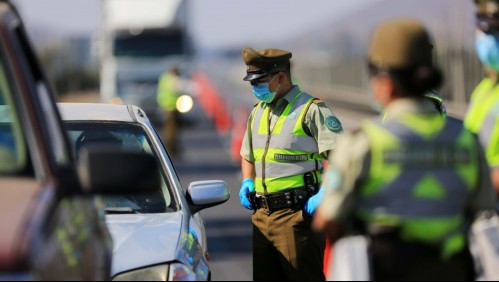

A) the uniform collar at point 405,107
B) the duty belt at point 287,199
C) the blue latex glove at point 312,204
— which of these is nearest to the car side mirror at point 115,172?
the uniform collar at point 405,107

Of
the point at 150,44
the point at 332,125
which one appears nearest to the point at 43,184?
the point at 332,125

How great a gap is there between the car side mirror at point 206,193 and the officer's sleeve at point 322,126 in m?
0.68

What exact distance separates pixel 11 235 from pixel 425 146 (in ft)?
5.12

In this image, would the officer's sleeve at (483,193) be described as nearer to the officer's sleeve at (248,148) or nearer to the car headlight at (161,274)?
the car headlight at (161,274)

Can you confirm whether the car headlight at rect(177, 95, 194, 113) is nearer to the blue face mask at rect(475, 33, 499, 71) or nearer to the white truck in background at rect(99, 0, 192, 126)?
the white truck in background at rect(99, 0, 192, 126)

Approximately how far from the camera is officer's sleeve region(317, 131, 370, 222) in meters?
4.24

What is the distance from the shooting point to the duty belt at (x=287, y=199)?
6.98 meters

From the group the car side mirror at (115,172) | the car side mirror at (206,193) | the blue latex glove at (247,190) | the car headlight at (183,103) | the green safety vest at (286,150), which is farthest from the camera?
the car headlight at (183,103)

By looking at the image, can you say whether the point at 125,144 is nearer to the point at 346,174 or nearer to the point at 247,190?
the point at 247,190

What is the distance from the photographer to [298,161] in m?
6.95

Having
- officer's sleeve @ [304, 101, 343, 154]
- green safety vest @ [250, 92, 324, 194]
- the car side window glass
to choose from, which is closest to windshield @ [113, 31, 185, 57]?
green safety vest @ [250, 92, 324, 194]

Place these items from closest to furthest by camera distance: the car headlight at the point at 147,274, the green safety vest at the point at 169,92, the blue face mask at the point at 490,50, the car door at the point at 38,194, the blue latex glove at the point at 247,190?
the car door at the point at 38,194 → the blue face mask at the point at 490,50 → the car headlight at the point at 147,274 → the blue latex glove at the point at 247,190 → the green safety vest at the point at 169,92

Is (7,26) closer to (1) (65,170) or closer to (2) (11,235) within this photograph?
(1) (65,170)

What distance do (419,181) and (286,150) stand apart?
2653 mm
